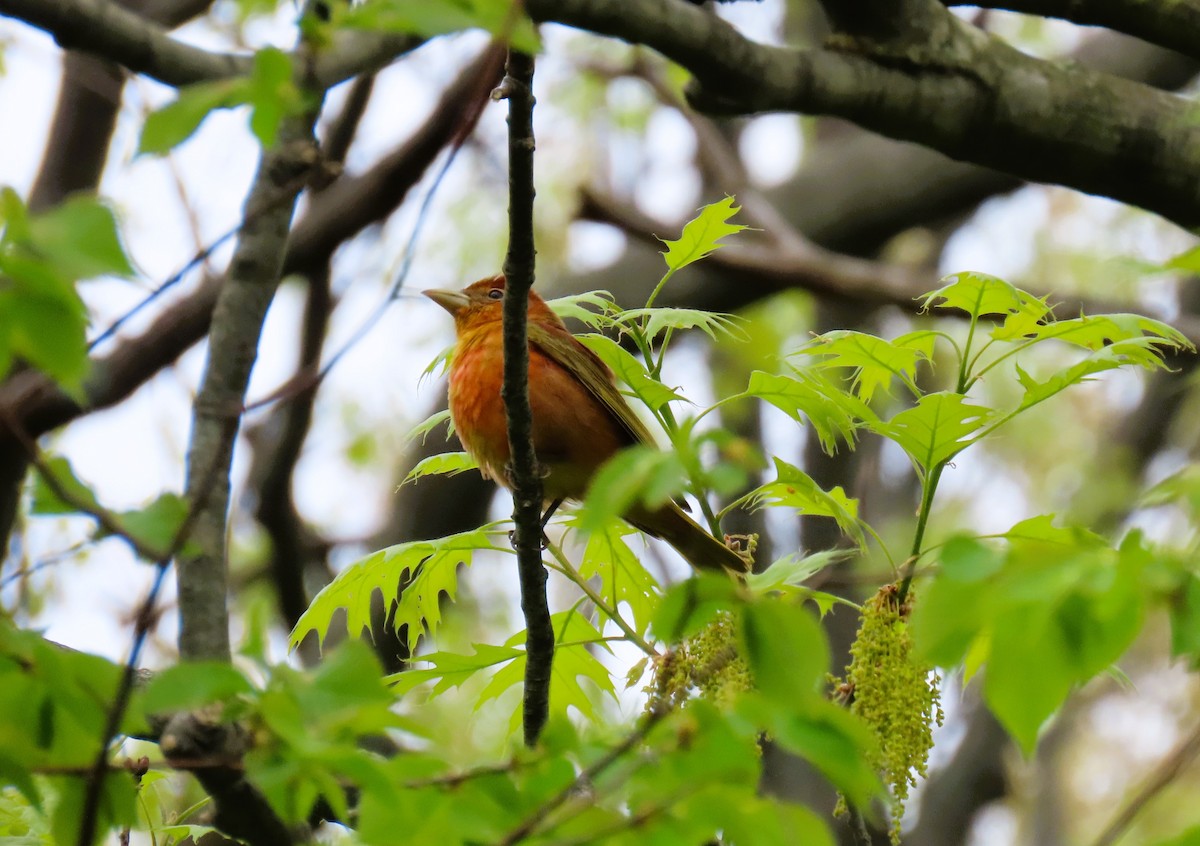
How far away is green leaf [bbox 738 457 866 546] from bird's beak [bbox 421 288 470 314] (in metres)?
2.34

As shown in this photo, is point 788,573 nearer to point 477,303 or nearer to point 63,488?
point 63,488

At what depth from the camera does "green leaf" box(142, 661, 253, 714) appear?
5.14 feet

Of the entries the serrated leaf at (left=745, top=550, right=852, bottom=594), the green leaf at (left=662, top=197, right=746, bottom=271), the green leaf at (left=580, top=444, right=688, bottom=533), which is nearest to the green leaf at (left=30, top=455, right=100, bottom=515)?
the green leaf at (left=580, top=444, right=688, bottom=533)

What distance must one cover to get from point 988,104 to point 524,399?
2129 millimetres

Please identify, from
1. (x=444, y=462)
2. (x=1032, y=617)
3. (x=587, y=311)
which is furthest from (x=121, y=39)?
(x=1032, y=617)

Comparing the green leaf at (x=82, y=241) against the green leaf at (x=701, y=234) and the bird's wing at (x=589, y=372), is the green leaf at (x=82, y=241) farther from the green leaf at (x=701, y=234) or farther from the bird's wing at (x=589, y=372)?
the bird's wing at (x=589, y=372)

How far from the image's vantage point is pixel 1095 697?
1125 cm

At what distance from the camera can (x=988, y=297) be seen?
302 cm

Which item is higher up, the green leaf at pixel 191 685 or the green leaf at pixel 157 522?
the green leaf at pixel 157 522

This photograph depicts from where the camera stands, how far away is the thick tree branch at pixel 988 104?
4.01 metres

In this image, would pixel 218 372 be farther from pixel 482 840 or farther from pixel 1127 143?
pixel 1127 143

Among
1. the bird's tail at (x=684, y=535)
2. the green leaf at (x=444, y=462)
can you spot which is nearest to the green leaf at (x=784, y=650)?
the green leaf at (x=444, y=462)

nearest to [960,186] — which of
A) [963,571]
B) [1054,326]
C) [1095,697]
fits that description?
[1095,697]

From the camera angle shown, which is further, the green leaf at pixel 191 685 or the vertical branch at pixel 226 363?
the vertical branch at pixel 226 363
